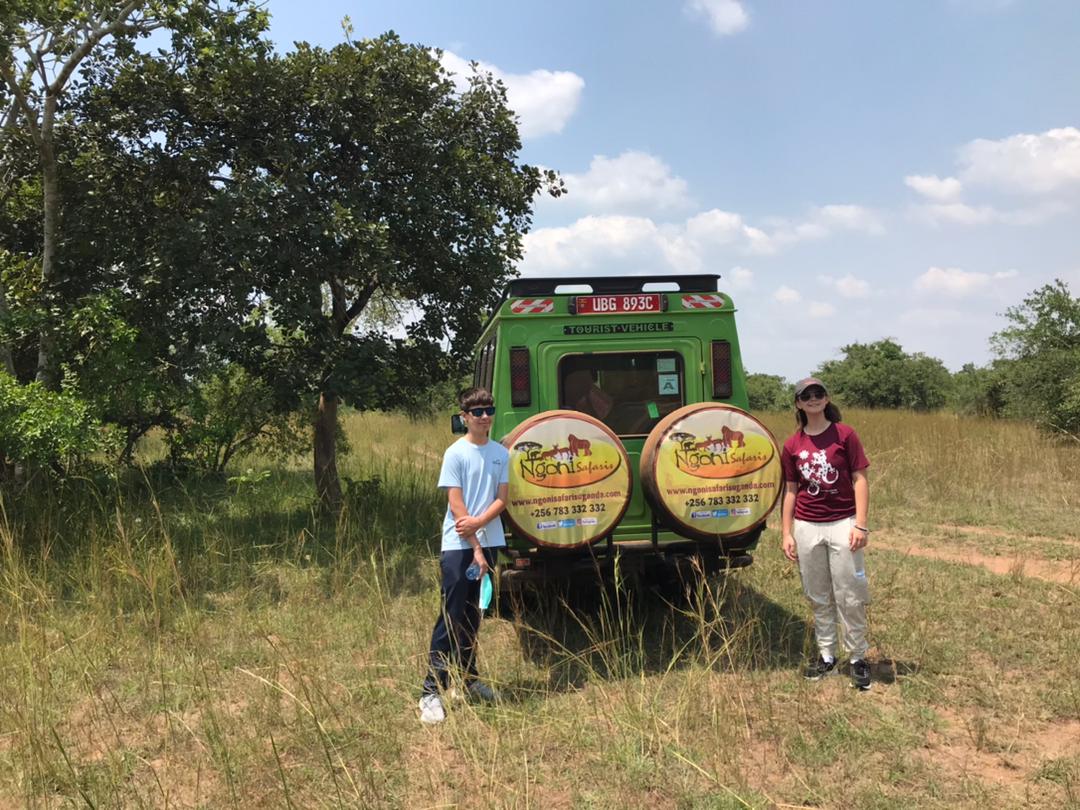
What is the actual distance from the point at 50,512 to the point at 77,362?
1.49m

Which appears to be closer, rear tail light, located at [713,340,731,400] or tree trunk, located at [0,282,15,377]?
rear tail light, located at [713,340,731,400]

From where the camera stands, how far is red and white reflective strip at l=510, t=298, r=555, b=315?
208 inches

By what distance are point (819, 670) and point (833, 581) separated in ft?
1.87

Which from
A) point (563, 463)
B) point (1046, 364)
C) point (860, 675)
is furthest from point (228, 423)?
point (1046, 364)

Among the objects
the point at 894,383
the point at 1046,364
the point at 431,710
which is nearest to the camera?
the point at 431,710

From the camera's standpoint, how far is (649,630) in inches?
219

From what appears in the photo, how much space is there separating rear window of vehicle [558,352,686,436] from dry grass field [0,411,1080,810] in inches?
56.0

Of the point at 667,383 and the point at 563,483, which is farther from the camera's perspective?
the point at 667,383

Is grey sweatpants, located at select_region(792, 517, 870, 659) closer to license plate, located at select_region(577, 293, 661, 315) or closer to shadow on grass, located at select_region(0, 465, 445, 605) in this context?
license plate, located at select_region(577, 293, 661, 315)

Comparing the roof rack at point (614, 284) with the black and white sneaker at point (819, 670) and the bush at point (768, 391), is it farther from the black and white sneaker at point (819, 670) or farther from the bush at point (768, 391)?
the bush at point (768, 391)

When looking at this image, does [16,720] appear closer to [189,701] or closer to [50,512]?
[189,701]

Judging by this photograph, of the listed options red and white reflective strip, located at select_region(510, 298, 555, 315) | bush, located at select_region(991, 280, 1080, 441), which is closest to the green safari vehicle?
red and white reflective strip, located at select_region(510, 298, 555, 315)

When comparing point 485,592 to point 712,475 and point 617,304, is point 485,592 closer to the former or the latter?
point 712,475

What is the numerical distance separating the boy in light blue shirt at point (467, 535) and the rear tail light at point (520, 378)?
3.39ft
